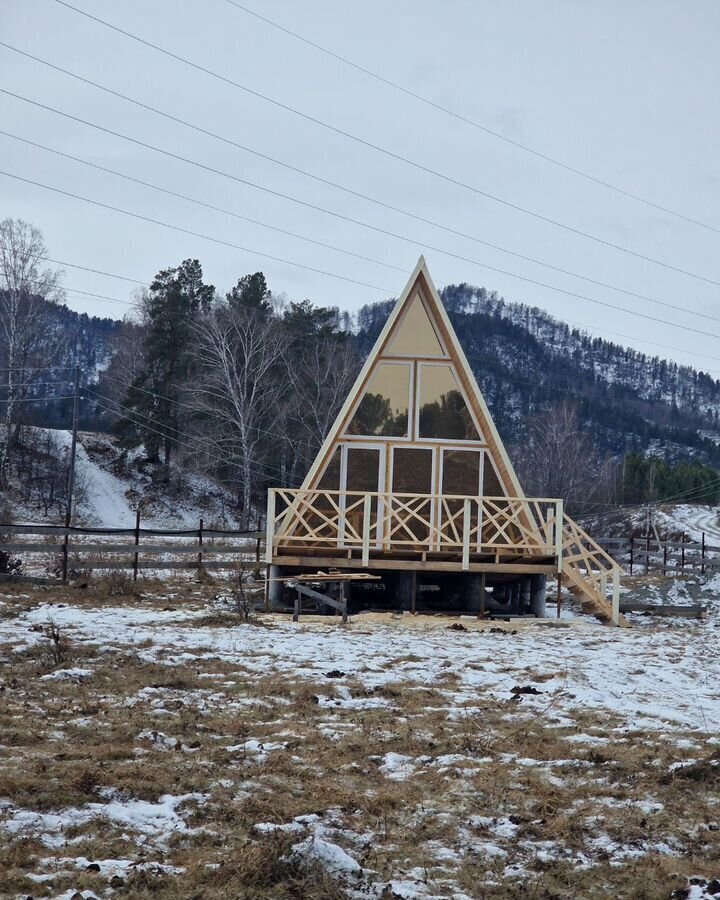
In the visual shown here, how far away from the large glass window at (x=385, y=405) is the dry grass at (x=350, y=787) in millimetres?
10144

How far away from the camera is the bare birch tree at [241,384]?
130ft

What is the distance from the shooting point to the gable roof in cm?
1903

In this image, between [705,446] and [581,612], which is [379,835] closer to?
[581,612]

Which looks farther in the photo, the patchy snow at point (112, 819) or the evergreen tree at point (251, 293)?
the evergreen tree at point (251, 293)

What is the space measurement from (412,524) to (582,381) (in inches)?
5675

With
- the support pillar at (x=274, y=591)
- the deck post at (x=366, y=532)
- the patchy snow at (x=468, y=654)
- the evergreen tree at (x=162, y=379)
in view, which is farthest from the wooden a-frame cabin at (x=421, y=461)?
the evergreen tree at (x=162, y=379)

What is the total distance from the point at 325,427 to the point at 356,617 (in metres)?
26.0

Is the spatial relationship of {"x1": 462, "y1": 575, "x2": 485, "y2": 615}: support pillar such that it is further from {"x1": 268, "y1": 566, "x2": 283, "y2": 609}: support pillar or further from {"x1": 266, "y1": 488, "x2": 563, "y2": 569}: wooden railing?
{"x1": 268, "y1": 566, "x2": 283, "y2": 609}: support pillar

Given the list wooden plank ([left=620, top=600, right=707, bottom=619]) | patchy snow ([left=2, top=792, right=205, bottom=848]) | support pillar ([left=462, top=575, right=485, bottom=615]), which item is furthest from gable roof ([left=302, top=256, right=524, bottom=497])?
patchy snow ([left=2, top=792, right=205, bottom=848])

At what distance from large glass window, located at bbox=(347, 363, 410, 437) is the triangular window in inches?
13.8

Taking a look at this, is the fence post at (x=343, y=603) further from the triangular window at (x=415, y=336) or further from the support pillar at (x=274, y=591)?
the triangular window at (x=415, y=336)

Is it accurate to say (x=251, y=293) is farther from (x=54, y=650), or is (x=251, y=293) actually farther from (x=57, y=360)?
(x=54, y=650)

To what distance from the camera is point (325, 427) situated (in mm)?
42188

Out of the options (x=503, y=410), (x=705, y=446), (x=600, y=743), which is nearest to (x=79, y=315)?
(x=503, y=410)
